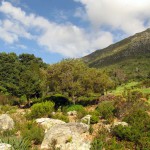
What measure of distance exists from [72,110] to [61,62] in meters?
8.59

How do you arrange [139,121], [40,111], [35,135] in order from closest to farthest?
[35,135], [139,121], [40,111]

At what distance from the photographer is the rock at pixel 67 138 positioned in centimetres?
1462

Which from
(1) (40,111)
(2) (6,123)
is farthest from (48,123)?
(1) (40,111)

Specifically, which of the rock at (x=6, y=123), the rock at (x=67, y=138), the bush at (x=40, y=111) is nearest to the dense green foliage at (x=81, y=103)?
the bush at (x=40, y=111)

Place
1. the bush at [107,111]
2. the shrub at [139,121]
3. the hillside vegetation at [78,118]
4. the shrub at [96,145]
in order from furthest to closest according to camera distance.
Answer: the bush at [107,111]
the shrub at [139,121]
the hillside vegetation at [78,118]
the shrub at [96,145]

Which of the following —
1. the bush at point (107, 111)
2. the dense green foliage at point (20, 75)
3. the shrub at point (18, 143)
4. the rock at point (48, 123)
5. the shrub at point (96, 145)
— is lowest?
the shrub at point (96, 145)

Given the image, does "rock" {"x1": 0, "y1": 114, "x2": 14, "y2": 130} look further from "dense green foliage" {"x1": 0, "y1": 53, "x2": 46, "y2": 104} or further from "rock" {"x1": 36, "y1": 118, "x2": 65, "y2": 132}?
"dense green foliage" {"x1": 0, "y1": 53, "x2": 46, "y2": 104}

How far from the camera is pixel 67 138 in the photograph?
49.4 ft

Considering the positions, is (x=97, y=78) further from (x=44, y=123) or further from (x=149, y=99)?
(x=44, y=123)

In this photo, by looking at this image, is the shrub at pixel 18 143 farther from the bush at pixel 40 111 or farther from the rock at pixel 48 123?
the bush at pixel 40 111

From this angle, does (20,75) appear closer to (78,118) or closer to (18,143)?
(78,118)

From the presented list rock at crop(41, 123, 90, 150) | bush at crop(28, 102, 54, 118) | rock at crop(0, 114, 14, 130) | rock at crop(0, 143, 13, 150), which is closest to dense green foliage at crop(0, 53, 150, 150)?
bush at crop(28, 102, 54, 118)

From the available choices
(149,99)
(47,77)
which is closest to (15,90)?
(47,77)

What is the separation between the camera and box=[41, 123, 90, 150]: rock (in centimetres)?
1462
